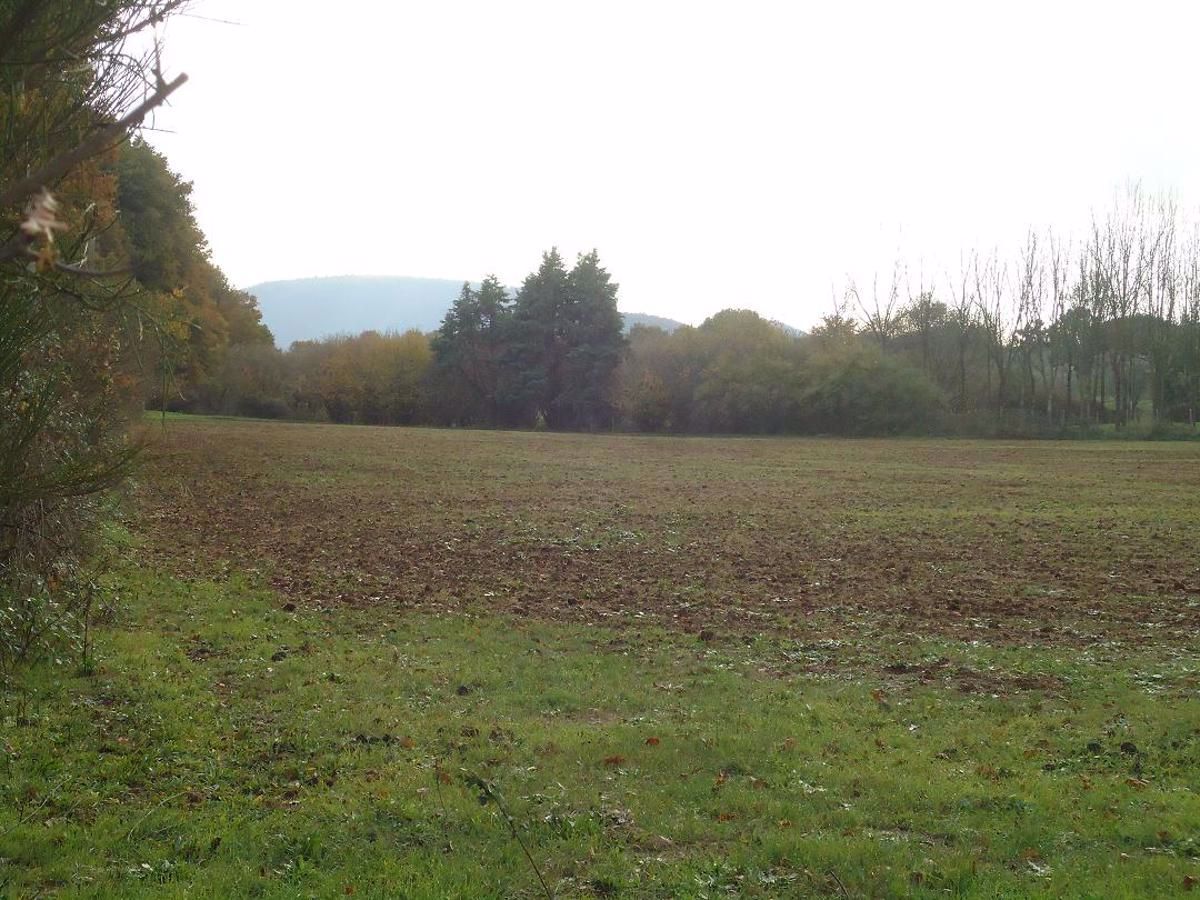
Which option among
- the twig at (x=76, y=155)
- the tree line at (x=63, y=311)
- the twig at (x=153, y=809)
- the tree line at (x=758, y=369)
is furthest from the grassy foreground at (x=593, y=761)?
the tree line at (x=758, y=369)

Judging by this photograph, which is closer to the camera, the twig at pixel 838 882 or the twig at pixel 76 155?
the twig at pixel 76 155

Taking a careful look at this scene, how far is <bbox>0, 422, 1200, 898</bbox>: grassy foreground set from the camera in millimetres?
4985

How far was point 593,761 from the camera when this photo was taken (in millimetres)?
6719

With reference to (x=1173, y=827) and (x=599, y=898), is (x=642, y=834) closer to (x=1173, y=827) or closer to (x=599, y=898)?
(x=599, y=898)

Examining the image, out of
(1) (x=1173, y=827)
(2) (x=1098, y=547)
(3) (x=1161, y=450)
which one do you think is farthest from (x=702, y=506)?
(3) (x=1161, y=450)

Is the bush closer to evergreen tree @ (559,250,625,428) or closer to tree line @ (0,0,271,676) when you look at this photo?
evergreen tree @ (559,250,625,428)

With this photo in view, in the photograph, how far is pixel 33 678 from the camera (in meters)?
7.82

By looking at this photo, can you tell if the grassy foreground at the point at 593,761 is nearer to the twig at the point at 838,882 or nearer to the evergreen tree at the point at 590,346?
the twig at the point at 838,882

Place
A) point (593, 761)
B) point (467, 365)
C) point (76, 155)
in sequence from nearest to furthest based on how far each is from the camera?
1. point (76, 155)
2. point (593, 761)
3. point (467, 365)

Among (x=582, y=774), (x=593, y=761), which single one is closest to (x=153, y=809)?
(x=582, y=774)

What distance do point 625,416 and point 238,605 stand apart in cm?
6061

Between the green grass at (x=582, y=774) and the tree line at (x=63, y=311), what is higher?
the tree line at (x=63, y=311)

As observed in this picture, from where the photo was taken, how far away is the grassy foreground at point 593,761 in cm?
499

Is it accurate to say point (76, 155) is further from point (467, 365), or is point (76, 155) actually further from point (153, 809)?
point (467, 365)
